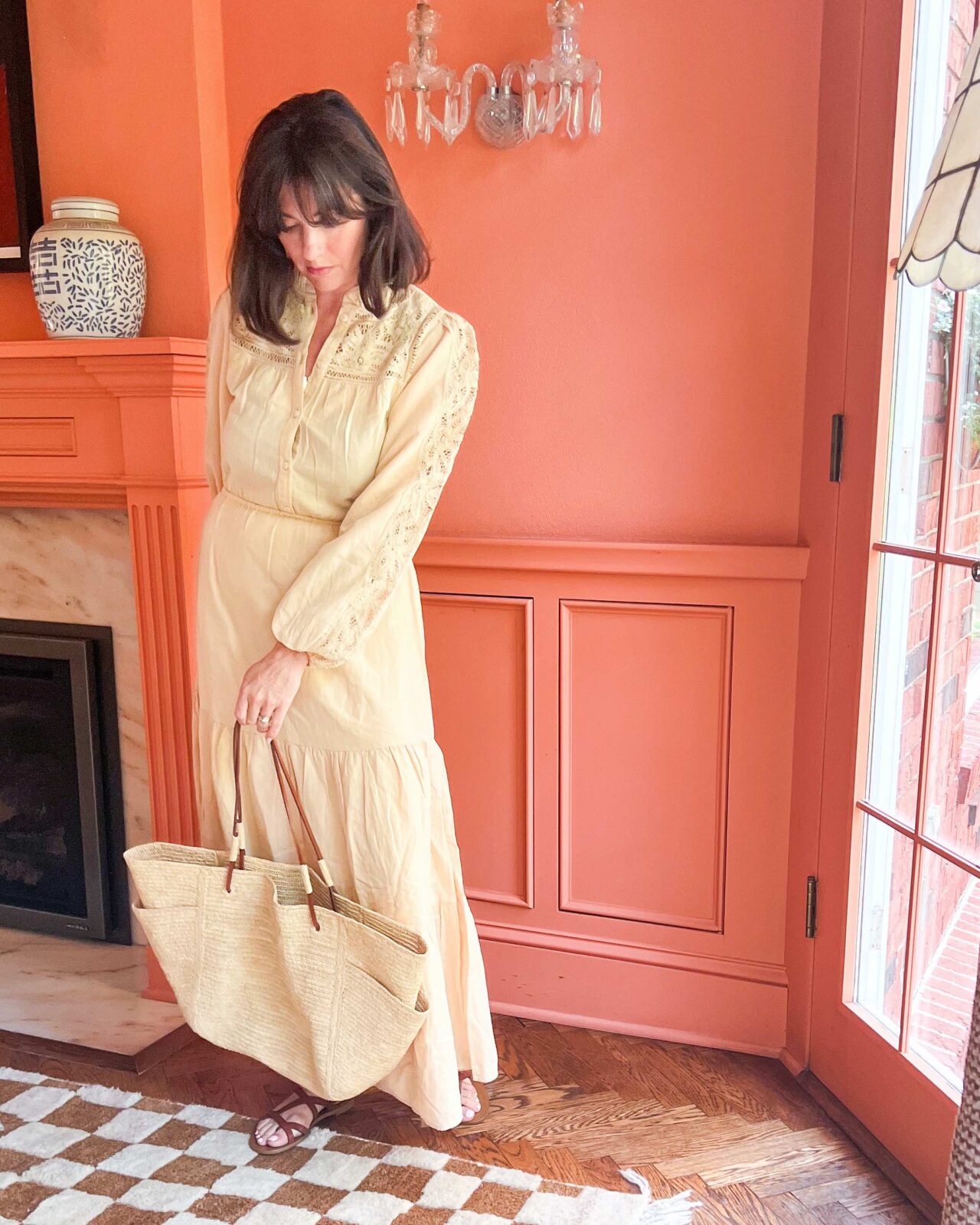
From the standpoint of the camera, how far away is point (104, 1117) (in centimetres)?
177

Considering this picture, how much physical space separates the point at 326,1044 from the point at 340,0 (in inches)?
73.4

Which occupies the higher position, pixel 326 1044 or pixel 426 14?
pixel 426 14

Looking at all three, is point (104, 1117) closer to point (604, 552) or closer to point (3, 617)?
point (3, 617)

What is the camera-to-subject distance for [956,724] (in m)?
1.48

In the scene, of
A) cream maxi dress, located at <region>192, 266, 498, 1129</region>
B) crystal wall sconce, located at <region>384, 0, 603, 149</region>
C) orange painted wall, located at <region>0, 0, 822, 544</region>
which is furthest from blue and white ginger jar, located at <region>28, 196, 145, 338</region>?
crystal wall sconce, located at <region>384, 0, 603, 149</region>

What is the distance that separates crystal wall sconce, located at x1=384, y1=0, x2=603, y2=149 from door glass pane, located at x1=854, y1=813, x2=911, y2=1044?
4.36ft

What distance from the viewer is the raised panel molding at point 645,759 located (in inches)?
75.5

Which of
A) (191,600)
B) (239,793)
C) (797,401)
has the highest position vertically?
(797,401)

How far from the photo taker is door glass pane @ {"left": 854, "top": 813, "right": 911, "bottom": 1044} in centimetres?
162

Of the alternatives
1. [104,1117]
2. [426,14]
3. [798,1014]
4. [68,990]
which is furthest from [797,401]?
[68,990]

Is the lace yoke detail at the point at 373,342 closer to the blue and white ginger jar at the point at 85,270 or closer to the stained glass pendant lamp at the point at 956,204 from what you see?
the blue and white ginger jar at the point at 85,270

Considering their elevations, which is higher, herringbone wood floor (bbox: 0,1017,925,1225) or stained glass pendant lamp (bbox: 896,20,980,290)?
stained glass pendant lamp (bbox: 896,20,980,290)

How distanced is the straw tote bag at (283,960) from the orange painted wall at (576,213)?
2.73ft

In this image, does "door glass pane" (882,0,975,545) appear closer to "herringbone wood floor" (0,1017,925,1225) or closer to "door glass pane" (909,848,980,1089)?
"door glass pane" (909,848,980,1089)
